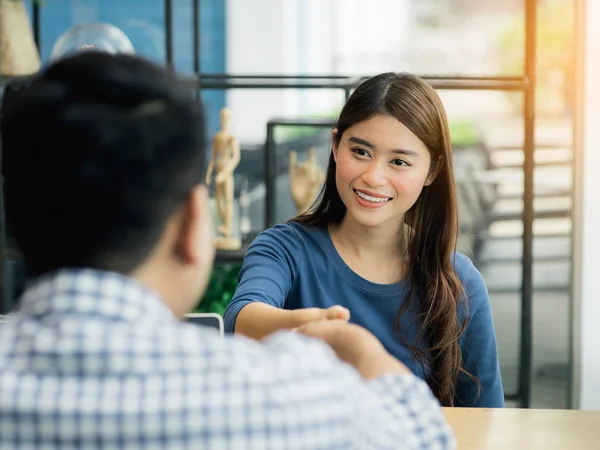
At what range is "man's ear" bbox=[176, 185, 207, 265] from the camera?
0.72 metres

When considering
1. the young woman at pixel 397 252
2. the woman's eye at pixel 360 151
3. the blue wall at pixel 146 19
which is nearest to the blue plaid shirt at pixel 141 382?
the young woman at pixel 397 252

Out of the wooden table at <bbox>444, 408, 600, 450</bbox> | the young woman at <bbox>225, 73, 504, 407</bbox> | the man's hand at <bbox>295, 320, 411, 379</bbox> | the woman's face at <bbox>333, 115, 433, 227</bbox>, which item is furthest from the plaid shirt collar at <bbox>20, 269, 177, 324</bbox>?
the woman's face at <bbox>333, 115, 433, 227</bbox>

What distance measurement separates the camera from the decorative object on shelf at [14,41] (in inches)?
113

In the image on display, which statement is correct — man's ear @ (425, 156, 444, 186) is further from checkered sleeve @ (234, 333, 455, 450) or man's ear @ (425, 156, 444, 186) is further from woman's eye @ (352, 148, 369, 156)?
checkered sleeve @ (234, 333, 455, 450)

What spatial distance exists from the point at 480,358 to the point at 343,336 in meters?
0.83

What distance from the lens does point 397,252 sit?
181 centimetres

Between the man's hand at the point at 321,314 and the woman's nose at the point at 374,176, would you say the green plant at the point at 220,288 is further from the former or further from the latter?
the man's hand at the point at 321,314

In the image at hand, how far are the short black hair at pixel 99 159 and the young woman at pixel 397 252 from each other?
0.90 meters

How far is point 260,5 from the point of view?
511 cm

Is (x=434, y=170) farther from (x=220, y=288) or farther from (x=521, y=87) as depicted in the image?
(x=220, y=288)

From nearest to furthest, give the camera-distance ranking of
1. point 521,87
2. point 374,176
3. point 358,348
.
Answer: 1. point 358,348
2. point 374,176
3. point 521,87

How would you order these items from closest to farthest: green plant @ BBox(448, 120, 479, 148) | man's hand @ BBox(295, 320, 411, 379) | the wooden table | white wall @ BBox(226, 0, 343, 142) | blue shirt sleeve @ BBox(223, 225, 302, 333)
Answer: man's hand @ BBox(295, 320, 411, 379)
the wooden table
blue shirt sleeve @ BBox(223, 225, 302, 333)
green plant @ BBox(448, 120, 479, 148)
white wall @ BBox(226, 0, 343, 142)

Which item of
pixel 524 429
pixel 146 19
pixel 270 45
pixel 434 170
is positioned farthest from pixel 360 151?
pixel 270 45

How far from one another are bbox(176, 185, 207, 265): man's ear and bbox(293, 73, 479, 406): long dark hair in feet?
3.28
